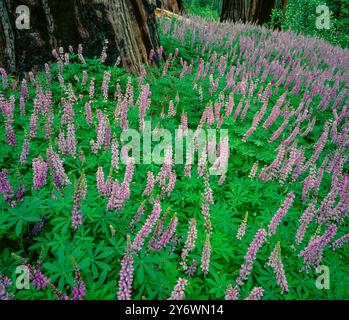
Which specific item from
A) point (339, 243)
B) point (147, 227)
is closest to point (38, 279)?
point (147, 227)

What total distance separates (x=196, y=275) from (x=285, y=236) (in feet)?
3.53

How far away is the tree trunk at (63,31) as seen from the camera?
196 inches

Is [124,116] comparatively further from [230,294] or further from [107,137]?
[230,294]

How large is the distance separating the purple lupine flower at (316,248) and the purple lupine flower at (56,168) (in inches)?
92.2

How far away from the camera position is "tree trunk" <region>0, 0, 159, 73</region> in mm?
4977

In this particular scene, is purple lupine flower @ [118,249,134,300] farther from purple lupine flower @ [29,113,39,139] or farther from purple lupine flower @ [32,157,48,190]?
purple lupine flower @ [29,113,39,139]

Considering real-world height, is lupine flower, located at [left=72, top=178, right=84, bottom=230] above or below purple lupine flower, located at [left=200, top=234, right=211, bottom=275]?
above

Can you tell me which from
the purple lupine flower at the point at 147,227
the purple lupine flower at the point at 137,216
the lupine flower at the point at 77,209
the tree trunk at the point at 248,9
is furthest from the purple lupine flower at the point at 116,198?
the tree trunk at the point at 248,9

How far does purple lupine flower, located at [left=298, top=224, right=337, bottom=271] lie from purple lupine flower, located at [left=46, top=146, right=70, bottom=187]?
92.2 inches

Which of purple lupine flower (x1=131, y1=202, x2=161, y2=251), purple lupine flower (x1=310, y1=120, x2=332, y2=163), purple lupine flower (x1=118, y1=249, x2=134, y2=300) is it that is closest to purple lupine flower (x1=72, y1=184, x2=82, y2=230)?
purple lupine flower (x1=131, y1=202, x2=161, y2=251)

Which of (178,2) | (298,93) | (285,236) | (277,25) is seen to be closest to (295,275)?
(285,236)

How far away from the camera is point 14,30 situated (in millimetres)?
4984

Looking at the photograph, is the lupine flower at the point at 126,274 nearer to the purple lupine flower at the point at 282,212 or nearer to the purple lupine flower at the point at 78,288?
the purple lupine flower at the point at 78,288
